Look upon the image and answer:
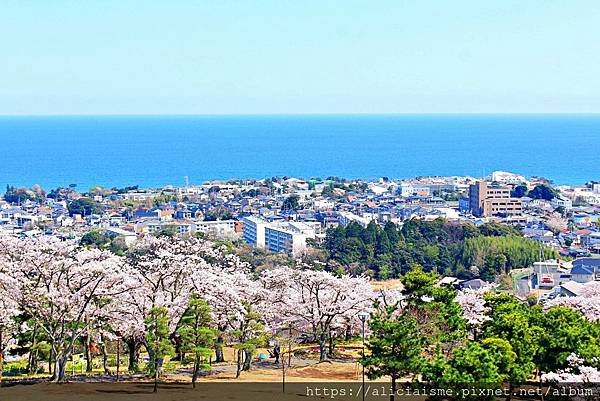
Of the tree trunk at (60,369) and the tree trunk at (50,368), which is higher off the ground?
the tree trunk at (60,369)

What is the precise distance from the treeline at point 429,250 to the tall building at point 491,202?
1545cm

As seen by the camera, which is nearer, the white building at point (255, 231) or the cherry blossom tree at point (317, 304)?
the cherry blossom tree at point (317, 304)

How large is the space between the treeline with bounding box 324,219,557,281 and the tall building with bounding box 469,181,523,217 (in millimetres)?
15445

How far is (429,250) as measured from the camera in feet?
156

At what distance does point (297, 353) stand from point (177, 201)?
53.0 m

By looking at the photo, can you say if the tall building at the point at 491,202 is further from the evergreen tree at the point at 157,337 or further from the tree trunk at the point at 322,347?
the evergreen tree at the point at 157,337

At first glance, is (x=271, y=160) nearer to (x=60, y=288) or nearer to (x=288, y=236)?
(x=288, y=236)

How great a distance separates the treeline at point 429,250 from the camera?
45.0m

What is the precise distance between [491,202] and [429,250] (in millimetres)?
22183

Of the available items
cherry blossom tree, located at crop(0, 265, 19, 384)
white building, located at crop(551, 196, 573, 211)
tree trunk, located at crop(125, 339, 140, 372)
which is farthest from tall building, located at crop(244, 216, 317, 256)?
cherry blossom tree, located at crop(0, 265, 19, 384)

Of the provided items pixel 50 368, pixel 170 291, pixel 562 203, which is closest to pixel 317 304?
pixel 170 291

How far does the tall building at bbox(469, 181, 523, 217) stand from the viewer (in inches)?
2643

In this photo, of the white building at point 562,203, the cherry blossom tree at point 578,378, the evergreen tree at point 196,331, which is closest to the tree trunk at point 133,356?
the evergreen tree at point 196,331

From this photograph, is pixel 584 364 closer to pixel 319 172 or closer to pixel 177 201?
pixel 177 201
